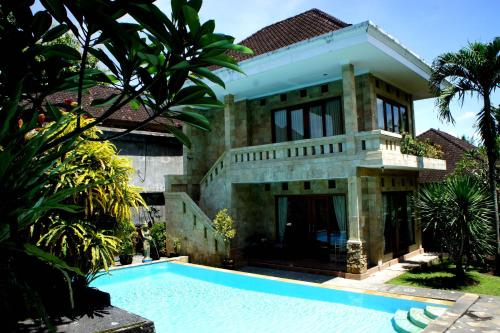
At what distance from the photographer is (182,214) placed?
1761cm

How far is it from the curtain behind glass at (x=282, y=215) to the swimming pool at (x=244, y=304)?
4359mm

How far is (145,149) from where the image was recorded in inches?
901

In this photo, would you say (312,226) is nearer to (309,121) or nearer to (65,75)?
(309,121)

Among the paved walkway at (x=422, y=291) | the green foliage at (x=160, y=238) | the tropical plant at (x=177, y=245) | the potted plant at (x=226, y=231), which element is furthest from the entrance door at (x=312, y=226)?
the green foliage at (x=160, y=238)

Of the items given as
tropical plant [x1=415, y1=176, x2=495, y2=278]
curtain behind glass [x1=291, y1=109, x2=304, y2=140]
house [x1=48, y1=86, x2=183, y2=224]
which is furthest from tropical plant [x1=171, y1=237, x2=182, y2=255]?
tropical plant [x1=415, y1=176, x2=495, y2=278]

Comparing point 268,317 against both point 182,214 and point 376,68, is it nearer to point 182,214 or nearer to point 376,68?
point 182,214

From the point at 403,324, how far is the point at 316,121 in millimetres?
9692

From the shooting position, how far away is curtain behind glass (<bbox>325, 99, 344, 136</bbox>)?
15.7 metres

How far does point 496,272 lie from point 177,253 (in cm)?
1272

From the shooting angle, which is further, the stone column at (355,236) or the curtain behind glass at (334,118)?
the curtain behind glass at (334,118)

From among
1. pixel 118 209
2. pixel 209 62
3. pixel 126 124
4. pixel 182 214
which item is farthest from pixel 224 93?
pixel 209 62

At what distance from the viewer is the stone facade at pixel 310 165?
13.2 meters


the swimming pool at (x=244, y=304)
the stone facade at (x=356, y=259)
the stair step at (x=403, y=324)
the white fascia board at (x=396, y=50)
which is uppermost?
the white fascia board at (x=396, y=50)

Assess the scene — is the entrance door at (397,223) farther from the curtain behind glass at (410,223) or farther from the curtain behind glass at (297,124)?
the curtain behind glass at (297,124)
